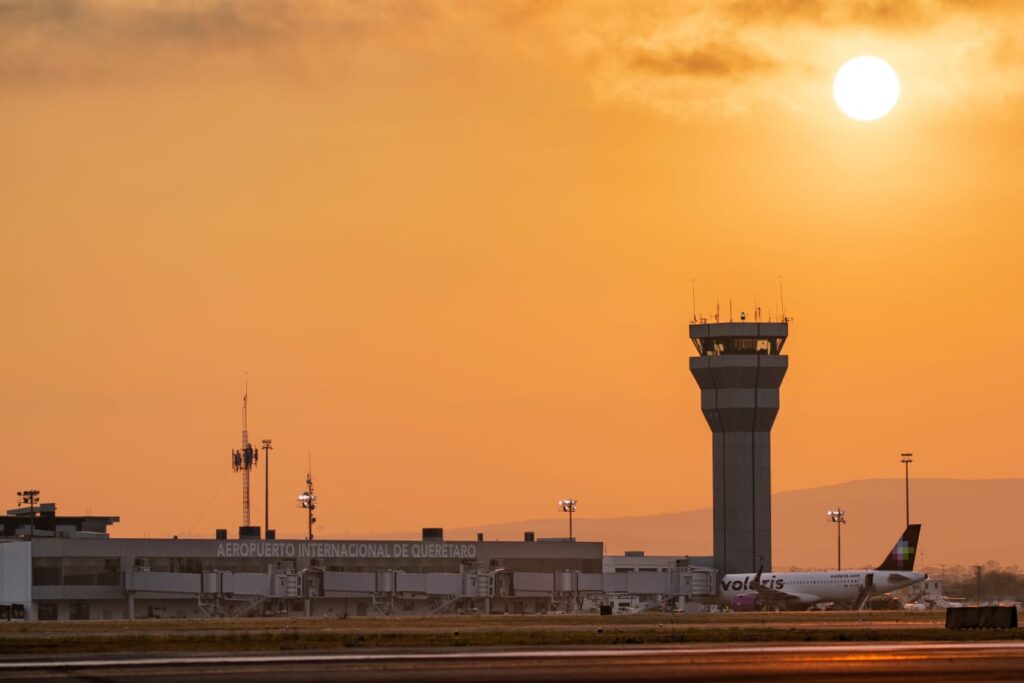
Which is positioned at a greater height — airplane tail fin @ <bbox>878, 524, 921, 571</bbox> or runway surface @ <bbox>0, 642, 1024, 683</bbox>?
airplane tail fin @ <bbox>878, 524, 921, 571</bbox>

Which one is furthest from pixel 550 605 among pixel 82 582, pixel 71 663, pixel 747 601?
pixel 71 663

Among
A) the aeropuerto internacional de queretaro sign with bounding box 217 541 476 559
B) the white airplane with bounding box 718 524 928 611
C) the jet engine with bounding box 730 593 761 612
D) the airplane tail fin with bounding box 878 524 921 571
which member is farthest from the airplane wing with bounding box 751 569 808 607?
the aeropuerto internacional de queretaro sign with bounding box 217 541 476 559

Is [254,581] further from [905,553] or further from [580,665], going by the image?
[580,665]

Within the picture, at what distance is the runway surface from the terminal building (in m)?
99.3

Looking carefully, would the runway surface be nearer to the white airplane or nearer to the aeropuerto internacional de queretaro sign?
the white airplane

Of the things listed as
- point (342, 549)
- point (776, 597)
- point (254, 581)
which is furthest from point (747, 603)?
point (254, 581)

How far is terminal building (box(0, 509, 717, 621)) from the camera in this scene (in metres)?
181

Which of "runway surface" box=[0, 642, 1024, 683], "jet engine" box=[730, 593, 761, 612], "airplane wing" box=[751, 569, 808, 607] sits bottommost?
"jet engine" box=[730, 593, 761, 612]

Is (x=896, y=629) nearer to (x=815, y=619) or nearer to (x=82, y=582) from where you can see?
(x=815, y=619)

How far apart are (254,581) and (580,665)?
11279 cm

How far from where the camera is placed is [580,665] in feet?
244

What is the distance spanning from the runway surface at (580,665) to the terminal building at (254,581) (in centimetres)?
9931

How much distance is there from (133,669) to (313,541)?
120125mm

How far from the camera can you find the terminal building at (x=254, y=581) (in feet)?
594
